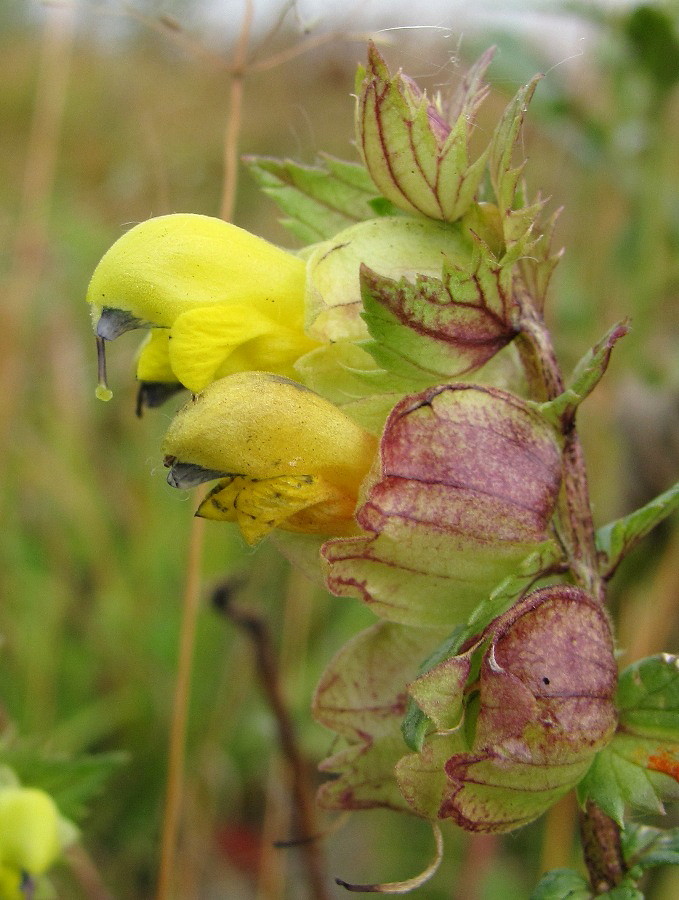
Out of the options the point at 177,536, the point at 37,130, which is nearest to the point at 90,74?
the point at 37,130

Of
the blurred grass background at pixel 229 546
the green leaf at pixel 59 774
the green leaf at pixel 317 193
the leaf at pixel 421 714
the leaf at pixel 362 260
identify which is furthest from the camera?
the blurred grass background at pixel 229 546

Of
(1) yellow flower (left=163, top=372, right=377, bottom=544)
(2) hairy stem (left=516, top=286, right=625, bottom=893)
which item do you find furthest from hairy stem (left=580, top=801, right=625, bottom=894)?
(1) yellow flower (left=163, top=372, right=377, bottom=544)

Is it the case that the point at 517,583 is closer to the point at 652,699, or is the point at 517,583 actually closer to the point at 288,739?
the point at 652,699

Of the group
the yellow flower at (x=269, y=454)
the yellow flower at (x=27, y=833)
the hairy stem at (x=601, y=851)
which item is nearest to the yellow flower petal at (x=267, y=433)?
the yellow flower at (x=269, y=454)

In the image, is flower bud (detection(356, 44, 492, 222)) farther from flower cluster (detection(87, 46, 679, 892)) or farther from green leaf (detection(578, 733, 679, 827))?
green leaf (detection(578, 733, 679, 827))

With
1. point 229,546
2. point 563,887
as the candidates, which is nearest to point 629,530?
point 563,887

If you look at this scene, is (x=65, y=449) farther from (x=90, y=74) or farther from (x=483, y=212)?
(x=90, y=74)

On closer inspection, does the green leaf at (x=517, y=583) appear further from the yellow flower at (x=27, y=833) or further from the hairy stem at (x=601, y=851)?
the yellow flower at (x=27, y=833)
